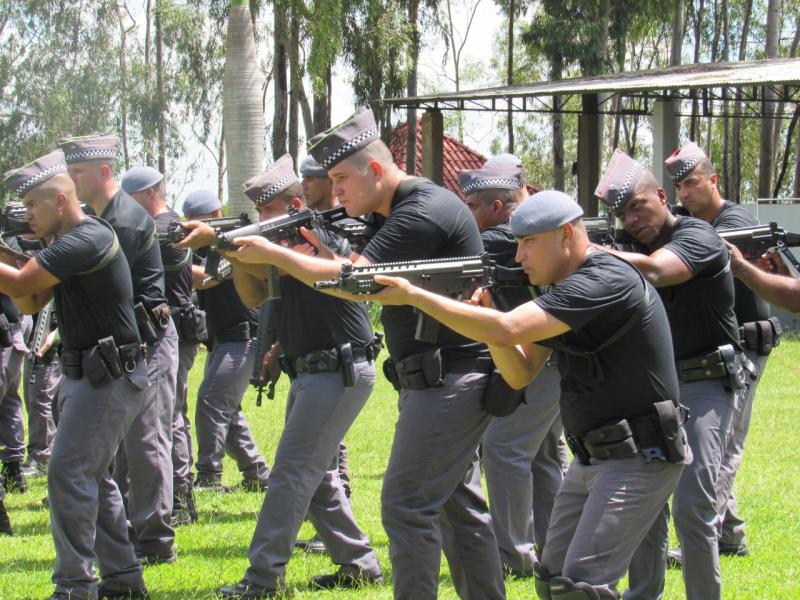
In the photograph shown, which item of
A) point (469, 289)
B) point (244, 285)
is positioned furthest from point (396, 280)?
point (244, 285)

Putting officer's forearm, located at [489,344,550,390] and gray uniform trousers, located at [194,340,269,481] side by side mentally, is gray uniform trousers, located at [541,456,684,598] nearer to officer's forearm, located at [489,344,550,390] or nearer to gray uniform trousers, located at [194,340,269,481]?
officer's forearm, located at [489,344,550,390]

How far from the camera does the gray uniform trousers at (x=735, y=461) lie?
6.09 meters

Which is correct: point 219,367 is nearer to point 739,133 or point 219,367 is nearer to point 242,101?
point 242,101

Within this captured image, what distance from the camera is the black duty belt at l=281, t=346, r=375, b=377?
611 centimetres

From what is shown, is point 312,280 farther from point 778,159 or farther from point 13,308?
point 778,159

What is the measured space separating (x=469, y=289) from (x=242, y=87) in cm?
1441

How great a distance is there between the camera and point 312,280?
507cm

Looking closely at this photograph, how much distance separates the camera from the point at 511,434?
6344mm

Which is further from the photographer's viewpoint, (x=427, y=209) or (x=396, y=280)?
(x=427, y=209)

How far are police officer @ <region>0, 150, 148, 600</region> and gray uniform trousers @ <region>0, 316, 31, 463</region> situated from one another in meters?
3.34

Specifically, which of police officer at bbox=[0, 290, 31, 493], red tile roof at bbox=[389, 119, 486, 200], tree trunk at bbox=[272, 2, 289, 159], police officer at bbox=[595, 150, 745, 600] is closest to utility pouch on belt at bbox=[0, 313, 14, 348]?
police officer at bbox=[0, 290, 31, 493]

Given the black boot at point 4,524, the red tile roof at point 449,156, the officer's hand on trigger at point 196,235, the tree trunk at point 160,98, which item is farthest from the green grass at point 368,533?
the tree trunk at point 160,98

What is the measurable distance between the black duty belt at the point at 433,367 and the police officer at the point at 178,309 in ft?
8.53

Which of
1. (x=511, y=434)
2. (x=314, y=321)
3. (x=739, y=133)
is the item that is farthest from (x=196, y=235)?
(x=739, y=133)
